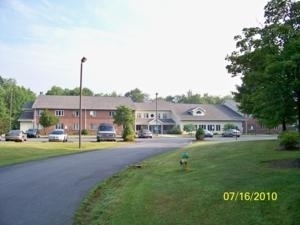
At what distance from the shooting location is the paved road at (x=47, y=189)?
10.2 metres

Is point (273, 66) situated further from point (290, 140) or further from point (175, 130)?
point (175, 130)

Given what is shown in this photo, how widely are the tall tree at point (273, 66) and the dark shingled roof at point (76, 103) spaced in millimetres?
59377

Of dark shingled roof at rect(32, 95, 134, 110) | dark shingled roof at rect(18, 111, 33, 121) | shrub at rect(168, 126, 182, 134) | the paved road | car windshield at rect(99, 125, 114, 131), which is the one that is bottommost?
the paved road

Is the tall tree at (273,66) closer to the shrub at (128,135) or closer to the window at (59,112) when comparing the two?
the shrub at (128,135)

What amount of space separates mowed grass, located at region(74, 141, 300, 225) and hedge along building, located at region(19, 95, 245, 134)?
73258mm

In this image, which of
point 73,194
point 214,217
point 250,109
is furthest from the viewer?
point 250,109

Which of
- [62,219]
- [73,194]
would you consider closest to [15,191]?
[73,194]

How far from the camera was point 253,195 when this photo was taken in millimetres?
9570

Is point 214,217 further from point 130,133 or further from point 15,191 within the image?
point 130,133

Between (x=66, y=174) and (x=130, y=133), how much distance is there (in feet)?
109

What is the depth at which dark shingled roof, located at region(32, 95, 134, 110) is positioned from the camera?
8956 cm

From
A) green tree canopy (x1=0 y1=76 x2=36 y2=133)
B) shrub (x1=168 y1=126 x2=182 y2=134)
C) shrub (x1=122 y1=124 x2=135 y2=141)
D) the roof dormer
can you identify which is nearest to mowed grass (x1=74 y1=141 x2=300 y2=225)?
shrub (x1=122 y1=124 x2=135 y2=141)

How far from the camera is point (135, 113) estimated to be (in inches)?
3979
